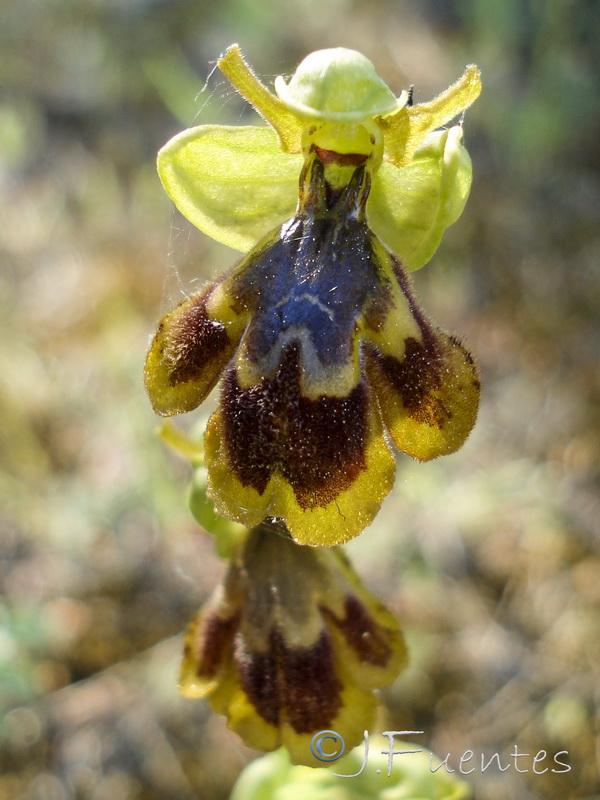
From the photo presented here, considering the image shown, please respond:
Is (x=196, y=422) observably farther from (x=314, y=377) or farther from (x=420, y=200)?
(x=314, y=377)

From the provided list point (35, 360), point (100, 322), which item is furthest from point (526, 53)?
point (35, 360)

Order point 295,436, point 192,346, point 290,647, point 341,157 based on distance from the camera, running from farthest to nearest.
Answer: point 290,647
point 341,157
point 192,346
point 295,436

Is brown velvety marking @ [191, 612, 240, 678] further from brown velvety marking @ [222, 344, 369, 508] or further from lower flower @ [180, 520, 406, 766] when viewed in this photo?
brown velvety marking @ [222, 344, 369, 508]

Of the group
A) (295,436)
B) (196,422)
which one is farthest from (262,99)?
(196,422)

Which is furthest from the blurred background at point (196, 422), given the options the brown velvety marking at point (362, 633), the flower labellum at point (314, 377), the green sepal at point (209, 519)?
the brown velvety marking at point (362, 633)

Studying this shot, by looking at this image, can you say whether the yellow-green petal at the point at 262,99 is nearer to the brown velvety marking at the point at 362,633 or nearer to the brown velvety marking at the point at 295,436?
the brown velvety marking at the point at 295,436

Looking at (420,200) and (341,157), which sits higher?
(341,157)

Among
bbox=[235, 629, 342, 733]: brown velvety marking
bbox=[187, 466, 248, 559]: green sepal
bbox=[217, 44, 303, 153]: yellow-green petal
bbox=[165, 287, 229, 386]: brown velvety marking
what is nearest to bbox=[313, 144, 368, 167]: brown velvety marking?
bbox=[217, 44, 303, 153]: yellow-green petal
